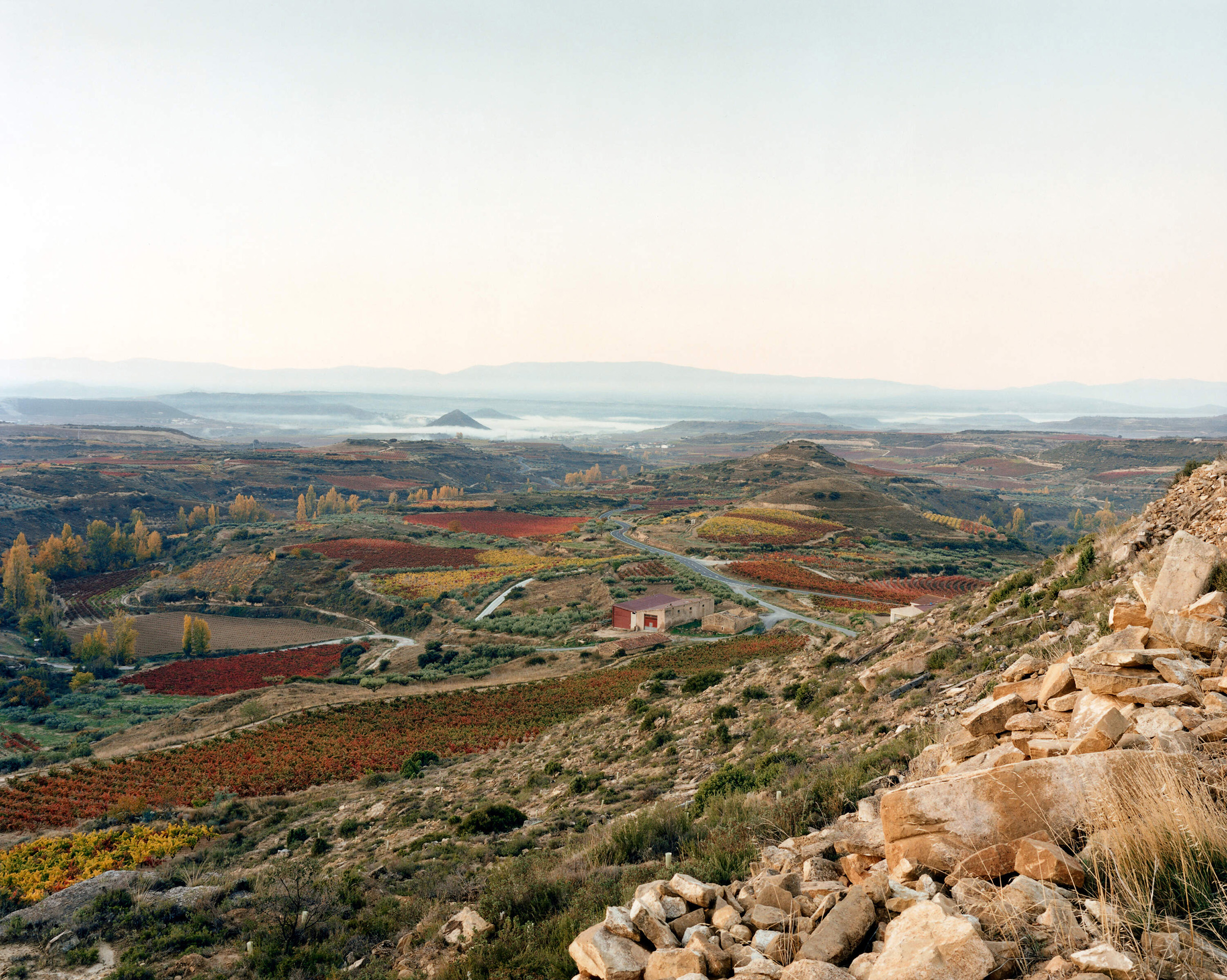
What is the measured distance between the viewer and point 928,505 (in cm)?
13838

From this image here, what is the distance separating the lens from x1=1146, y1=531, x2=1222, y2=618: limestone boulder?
831cm

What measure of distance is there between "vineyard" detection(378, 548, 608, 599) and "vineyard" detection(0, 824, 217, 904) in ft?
152

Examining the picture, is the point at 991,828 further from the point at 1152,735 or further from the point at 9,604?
the point at 9,604

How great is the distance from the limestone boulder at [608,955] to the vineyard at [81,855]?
15145 millimetres

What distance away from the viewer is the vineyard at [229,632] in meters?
59.0

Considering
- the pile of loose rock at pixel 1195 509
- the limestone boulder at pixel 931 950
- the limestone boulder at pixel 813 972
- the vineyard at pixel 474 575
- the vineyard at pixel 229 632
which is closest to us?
the limestone boulder at pixel 931 950

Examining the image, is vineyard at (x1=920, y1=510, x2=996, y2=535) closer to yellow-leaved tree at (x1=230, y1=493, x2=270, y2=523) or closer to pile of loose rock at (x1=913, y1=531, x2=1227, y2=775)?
pile of loose rock at (x1=913, y1=531, x2=1227, y2=775)

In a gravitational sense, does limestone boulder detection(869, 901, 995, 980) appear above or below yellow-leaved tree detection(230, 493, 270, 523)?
above

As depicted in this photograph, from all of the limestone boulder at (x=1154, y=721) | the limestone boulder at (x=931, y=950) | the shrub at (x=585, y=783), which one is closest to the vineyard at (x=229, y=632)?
the shrub at (x=585, y=783)

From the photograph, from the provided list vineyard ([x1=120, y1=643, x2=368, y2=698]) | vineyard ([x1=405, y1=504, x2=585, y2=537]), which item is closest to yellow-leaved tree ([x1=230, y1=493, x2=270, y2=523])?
vineyard ([x1=405, y1=504, x2=585, y2=537])

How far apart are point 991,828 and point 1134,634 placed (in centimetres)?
488

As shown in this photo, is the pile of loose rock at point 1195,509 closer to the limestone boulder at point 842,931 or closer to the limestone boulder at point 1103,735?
the limestone boulder at point 1103,735

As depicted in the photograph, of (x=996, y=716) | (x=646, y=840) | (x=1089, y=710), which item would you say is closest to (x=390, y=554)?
(x=646, y=840)

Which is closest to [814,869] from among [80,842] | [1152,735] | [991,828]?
[991,828]
